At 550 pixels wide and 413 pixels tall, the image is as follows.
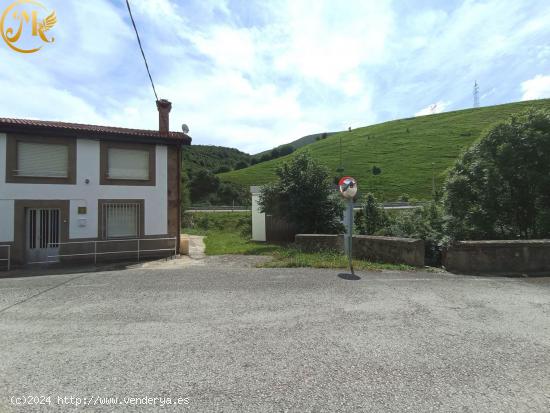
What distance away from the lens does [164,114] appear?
13.3 meters

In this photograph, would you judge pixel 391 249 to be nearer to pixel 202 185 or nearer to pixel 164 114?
pixel 164 114

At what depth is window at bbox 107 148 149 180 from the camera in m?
11.7

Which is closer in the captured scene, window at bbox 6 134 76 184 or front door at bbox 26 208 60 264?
window at bbox 6 134 76 184

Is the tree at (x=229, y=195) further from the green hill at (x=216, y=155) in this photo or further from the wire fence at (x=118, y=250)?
the wire fence at (x=118, y=250)

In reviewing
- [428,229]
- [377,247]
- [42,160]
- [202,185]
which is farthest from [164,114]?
[202,185]

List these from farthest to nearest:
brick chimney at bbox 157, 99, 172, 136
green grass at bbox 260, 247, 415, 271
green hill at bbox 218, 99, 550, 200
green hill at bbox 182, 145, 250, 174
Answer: green hill at bbox 182, 145, 250, 174 → green hill at bbox 218, 99, 550, 200 → brick chimney at bbox 157, 99, 172, 136 → green grass at bbox 260, 247, 415, 271

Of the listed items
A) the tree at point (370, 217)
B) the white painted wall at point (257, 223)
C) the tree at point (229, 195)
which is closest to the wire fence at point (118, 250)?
the white painted wall at point (257, 223)

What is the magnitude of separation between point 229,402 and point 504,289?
262 inches

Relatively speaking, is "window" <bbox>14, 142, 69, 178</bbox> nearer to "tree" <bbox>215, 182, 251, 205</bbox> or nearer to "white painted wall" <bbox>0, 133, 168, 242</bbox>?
"white painted wall" <bbox>0, 133, 168, 242</bbox>

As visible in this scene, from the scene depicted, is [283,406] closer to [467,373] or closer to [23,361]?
[467,373]

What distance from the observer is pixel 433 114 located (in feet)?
273

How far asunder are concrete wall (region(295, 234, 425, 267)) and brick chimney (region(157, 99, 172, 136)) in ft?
26.5

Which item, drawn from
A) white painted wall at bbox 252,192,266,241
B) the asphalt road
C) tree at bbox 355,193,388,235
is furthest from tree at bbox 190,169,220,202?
the asphalt road

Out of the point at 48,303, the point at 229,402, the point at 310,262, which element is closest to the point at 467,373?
the point at 229,402
